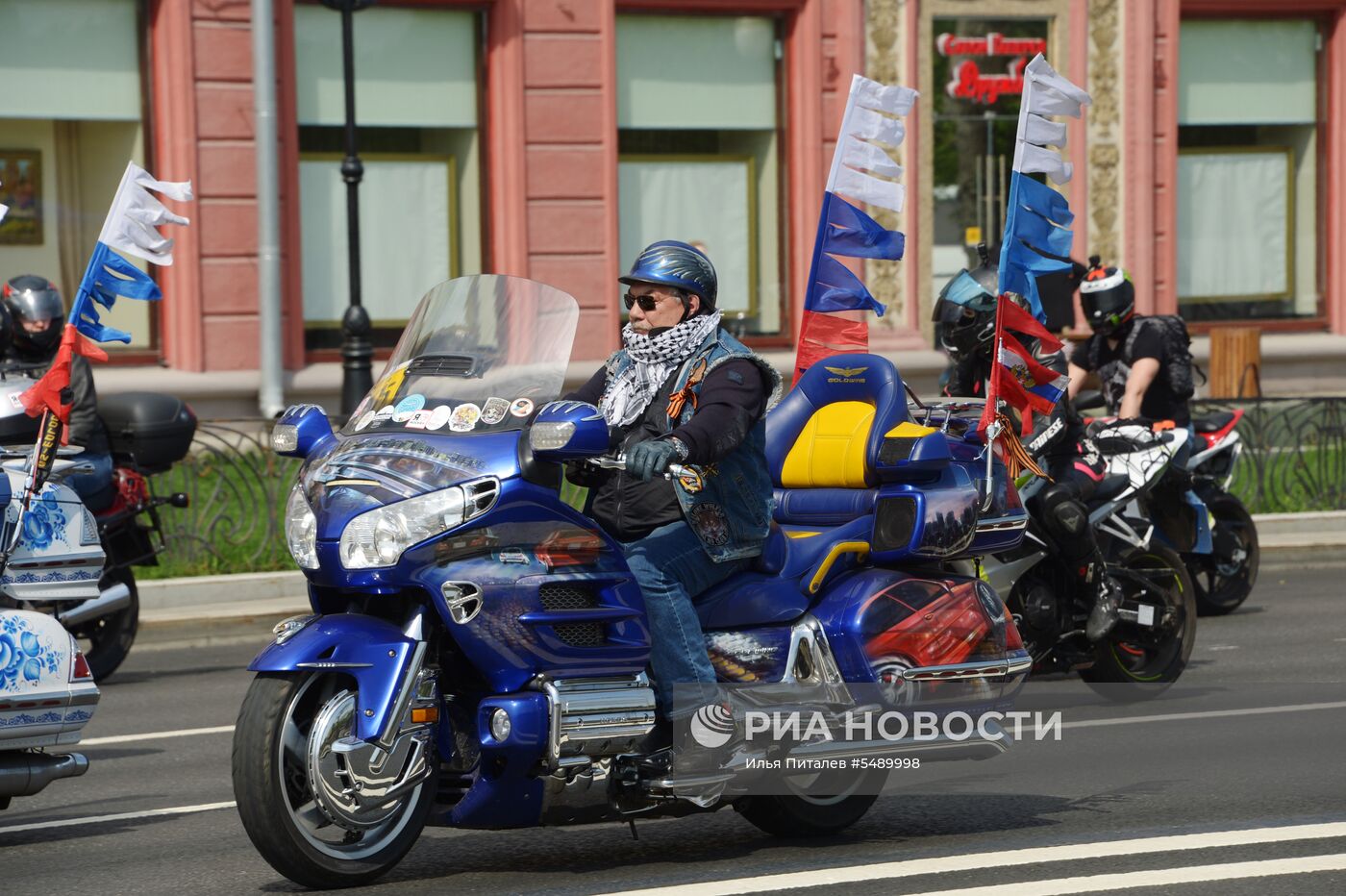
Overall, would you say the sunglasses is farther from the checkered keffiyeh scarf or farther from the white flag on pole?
the white flag on pole

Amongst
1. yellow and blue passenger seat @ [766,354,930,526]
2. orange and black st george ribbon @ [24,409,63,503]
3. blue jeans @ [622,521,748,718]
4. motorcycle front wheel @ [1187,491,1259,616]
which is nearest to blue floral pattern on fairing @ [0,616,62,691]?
orange and black st george ribbon @ [24,409,63,503]

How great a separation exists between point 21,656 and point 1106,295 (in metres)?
6.63

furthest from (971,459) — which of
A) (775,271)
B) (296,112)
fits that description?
(775,271)

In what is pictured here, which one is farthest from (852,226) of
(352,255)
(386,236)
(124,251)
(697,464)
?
(386,236)

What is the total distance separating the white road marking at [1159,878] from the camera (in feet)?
18.9

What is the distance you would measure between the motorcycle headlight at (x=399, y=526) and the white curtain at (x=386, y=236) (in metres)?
14.4

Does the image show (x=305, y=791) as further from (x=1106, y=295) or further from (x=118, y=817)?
(x=1106, y=295)

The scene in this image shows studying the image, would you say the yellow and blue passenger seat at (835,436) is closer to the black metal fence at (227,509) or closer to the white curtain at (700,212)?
the black metal fence at (227,509)

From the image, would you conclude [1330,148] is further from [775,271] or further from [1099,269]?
[1099,269]

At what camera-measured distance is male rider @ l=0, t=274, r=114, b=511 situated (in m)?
10.5

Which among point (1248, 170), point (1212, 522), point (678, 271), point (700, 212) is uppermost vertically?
point (1248, 170)

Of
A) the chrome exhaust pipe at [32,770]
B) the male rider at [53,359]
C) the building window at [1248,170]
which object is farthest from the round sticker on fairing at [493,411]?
the building window at [1248,170]

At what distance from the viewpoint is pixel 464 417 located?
5.89m

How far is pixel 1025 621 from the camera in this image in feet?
30.5
